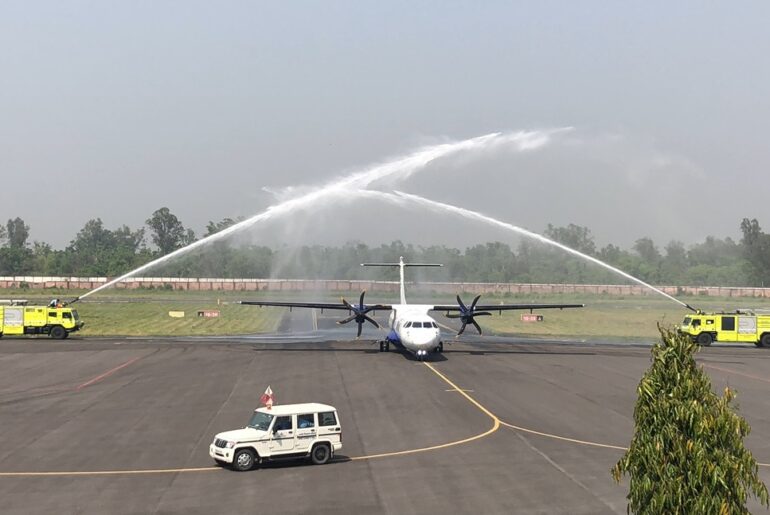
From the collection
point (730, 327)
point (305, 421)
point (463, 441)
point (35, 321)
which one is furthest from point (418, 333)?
point (35, 321)

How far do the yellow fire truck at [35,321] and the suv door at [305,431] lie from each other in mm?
51169

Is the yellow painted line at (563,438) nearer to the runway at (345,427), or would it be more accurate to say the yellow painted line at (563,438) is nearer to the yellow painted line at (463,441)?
the runway at (345,427)

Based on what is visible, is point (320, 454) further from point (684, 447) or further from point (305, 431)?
point (684, 447)

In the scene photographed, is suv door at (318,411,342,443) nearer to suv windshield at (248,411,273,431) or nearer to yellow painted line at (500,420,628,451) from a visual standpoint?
suv windshield at (248,411,273,431)

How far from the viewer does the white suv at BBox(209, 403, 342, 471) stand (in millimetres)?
26516

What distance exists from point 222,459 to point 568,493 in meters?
10.8

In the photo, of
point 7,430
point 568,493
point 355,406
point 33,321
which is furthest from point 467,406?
point 33,321

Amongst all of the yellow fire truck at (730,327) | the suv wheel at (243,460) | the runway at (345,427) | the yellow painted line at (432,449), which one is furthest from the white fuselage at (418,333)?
the yellow fire truck at (730,327)

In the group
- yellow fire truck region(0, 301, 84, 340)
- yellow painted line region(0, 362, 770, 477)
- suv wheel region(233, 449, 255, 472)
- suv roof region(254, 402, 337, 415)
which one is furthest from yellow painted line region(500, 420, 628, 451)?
yellow fire truck region(0, 301, 84, 340)

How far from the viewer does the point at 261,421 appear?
27781mm

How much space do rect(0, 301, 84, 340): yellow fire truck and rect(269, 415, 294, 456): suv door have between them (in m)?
51.0

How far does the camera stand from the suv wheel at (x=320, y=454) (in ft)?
90.4

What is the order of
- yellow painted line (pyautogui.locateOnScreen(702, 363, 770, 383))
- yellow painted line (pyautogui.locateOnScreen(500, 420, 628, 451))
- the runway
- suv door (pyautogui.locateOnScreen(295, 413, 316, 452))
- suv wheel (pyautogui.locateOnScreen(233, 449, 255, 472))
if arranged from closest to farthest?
the runway → suv wheel (pyautogui.locateOnScreen(233, 449, 255, 472)) → suv door (pyautogui.locateOnScreen(295, 413, 316, 452)) → yellow painted line (pyautogui.locateOnScreen(500, 420, 628, 451)) → yellow painted line (pyautogui.locateOnScreen(702, 363, 770, 383))

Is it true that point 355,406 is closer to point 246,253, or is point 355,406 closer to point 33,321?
point 33,321
